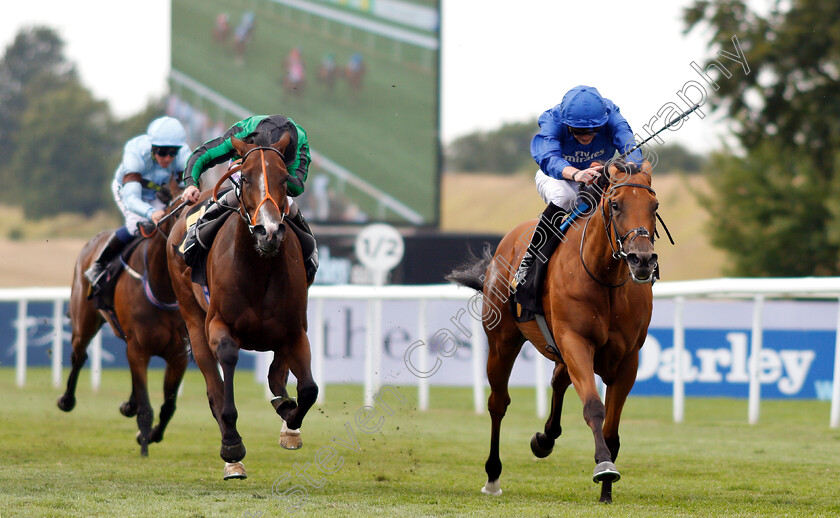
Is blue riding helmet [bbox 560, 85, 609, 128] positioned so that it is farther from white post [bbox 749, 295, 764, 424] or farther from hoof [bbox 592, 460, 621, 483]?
white post [bbox 749, 295, 764, 424]

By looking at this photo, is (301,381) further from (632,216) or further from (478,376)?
(478,376)

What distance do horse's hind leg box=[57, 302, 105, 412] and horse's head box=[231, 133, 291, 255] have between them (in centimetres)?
343

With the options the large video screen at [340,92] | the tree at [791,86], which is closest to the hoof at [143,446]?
the large video screen at [340,92]

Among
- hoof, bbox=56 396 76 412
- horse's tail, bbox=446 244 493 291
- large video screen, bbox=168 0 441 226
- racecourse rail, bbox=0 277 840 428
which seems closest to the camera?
horse's tail, bbox=446 244 493 291

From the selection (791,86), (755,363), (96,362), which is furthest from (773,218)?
(96,362)

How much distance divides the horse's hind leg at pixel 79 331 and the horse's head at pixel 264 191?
135 inches

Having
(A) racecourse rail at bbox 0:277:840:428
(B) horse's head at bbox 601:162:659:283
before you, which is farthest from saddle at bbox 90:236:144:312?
(B) horse's head at bbox 601:162:659:283

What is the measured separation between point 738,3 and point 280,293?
1438cm

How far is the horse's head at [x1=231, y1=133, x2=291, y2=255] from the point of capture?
536 cm

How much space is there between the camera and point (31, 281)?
39281 mm

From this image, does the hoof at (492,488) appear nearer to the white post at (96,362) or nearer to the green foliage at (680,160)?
the white post at (96,362)

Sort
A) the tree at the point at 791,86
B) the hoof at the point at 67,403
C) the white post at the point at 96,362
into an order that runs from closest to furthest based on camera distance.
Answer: the hoof at the point at 67,403 → the white post at the point at 96,362 → the tree at the point at 791,86

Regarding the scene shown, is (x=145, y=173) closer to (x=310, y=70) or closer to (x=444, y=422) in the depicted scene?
(x=444, y=422)

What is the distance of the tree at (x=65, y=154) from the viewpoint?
44031 millimetres
